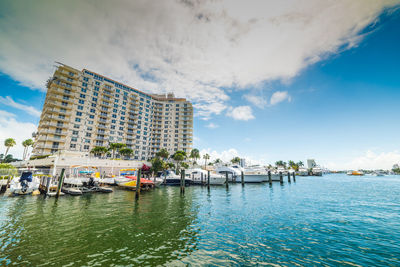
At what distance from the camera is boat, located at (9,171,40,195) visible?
76.9 ft

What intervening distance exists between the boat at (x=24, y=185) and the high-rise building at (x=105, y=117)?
40.7m

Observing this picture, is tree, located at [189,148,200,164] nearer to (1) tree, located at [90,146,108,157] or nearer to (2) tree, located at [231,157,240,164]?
(1) tree, located at [90,146,108,157]

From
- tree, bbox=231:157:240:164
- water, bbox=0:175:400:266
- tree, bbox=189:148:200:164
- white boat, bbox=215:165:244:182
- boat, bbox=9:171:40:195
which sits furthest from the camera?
tree, bbox=231:157:240:164

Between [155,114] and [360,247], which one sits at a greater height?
[155,114]

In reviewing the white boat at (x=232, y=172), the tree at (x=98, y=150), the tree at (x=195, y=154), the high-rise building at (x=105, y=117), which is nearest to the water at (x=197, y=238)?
the white boat at (x=232, y=172)

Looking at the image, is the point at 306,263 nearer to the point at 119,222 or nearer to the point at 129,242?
the point at 129,242

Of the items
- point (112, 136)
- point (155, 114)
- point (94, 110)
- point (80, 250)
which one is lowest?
point (80, 250)

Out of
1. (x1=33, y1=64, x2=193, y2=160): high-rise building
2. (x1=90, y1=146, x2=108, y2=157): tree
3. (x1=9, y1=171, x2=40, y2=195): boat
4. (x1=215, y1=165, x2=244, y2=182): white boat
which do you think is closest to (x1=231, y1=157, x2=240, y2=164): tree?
(x1=33, y1=64, x2=193, y2=160): high-rise building

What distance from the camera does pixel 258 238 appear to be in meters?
9.74

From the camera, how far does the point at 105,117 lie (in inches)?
2854

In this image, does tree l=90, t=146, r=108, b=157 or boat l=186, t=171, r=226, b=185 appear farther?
tree l=90, t=146, r=108, b=157

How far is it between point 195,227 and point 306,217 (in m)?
9.38

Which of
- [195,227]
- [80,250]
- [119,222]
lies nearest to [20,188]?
[119,222]

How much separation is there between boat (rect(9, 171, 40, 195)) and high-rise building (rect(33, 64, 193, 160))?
40748mm
